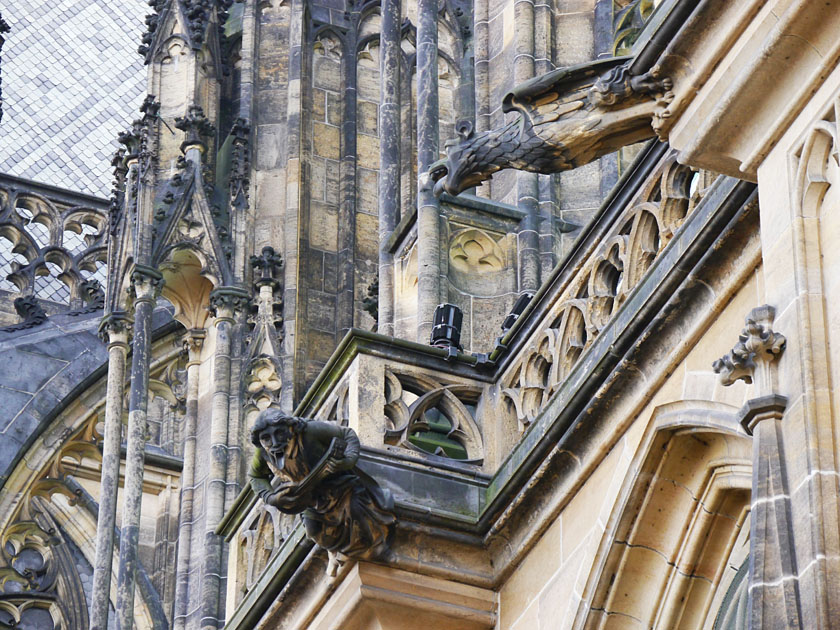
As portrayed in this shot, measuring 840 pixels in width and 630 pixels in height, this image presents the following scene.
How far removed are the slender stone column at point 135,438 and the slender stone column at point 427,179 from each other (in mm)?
2754

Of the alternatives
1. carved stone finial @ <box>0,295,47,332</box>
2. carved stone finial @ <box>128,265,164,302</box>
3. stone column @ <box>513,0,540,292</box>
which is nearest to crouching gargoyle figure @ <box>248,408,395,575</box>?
stone column @ <box>513,0,540,292</box>

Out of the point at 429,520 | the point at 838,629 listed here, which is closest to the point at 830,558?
the point at 838,629

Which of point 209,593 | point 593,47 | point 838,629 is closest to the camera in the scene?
point 838,629

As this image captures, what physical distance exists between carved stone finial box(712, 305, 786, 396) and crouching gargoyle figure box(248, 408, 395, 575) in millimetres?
2881

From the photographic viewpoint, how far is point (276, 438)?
10422mm

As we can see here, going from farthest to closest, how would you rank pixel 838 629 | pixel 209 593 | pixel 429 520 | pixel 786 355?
pixel 209 593 < pixel 429 520 < pixel 786 355 < pixel 838 629

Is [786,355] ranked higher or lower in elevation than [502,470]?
lower

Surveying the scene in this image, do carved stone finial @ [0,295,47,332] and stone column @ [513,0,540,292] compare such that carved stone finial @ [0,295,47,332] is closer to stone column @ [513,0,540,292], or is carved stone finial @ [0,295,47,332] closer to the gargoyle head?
stone column @ [513,0,540,292]

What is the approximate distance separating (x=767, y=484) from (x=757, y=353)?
45 cm

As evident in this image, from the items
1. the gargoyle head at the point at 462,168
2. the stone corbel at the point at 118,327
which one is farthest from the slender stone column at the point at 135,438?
the gargoyle head at the point at 462,168

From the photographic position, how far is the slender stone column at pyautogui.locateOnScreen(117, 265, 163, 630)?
1520cm

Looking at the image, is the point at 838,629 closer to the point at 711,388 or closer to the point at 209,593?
the point at 711,388

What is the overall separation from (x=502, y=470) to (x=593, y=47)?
3.58 metres

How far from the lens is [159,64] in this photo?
1856 cm
